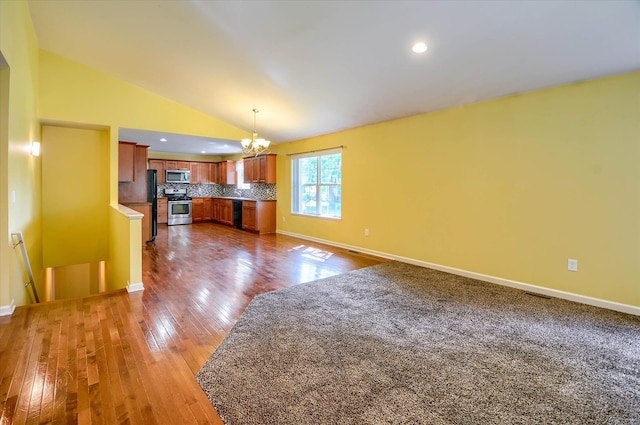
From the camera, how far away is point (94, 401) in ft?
5.61

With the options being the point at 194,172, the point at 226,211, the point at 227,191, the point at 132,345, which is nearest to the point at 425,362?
the point at 132,345

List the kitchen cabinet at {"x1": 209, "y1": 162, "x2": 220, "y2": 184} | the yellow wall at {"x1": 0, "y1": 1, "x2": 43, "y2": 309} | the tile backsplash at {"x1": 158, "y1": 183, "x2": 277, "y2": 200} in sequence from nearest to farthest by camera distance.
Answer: the yellow wall at {"x1": 0, "y1": 1, "x2": 43, "y2": 309}
the tile backsplash at {"x1": 158, "y1": 183, "x2": 277, "y2": 200}
the kitchen cabinet at {"x1": 209, "y1": 162, "x2": 220, "y2": 184}

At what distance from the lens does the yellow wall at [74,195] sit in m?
5.24

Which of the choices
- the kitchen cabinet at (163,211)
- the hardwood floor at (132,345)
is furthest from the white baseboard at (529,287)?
the kitchen cabinet at (163,211)

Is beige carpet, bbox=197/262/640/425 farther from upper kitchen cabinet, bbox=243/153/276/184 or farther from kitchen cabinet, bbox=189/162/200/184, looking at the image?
kitchen cabinet, bbox=189/162/200/184

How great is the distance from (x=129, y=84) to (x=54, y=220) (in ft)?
8.86

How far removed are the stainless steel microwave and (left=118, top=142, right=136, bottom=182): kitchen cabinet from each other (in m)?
3.46

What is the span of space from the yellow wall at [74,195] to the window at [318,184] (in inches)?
152

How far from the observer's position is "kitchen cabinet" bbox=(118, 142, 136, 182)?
6082 millimetres

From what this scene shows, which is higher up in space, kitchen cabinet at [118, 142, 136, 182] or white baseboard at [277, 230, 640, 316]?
kitchen cabinet at [118, 142, 136, 182]

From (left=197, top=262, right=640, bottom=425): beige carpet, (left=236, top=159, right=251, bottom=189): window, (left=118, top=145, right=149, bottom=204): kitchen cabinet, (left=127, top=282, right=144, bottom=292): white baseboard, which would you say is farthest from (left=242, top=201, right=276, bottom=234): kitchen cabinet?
(left=197, top=262, right=640, bottom=425): beige carpet

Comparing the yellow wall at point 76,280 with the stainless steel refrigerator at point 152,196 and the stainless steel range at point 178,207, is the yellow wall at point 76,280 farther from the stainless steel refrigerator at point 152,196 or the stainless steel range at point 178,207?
the stainless steel range at point 178,207

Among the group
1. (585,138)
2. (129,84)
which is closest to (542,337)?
(585,138)

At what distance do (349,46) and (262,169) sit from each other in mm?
5059
